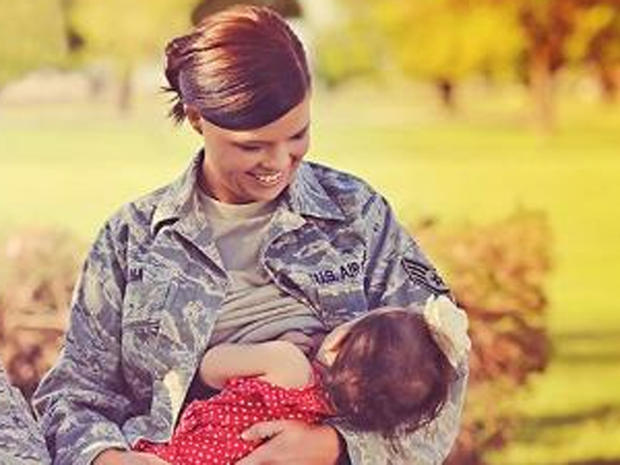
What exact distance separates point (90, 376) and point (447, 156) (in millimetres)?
716

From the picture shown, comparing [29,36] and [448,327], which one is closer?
[448,327]

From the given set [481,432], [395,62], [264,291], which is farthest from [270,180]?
[481,432]

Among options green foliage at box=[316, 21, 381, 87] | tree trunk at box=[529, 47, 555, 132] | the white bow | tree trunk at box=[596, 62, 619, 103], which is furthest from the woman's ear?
tree trunk at box=[596, 62, 619, 103]

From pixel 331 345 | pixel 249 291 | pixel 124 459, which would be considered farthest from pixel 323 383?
pixel 124 459

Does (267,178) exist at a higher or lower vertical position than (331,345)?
higher

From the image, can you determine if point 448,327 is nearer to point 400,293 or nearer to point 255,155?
point 400,293

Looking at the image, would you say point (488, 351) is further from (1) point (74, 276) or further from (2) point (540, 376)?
(1) point (74, 276)

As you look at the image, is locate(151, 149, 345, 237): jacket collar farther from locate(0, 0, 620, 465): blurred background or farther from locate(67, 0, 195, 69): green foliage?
locate(67, 0, 195, 69): green foliage

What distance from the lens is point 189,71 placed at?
2.52 m

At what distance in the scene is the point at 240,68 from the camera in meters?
2.46

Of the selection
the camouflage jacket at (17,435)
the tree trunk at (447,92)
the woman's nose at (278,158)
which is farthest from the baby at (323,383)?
the tree trunk at (447,92)

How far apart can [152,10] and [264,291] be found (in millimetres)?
513

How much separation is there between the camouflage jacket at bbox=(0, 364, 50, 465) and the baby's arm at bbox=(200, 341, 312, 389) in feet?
0.94

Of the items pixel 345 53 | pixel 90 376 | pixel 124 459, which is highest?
pixel 345 53
